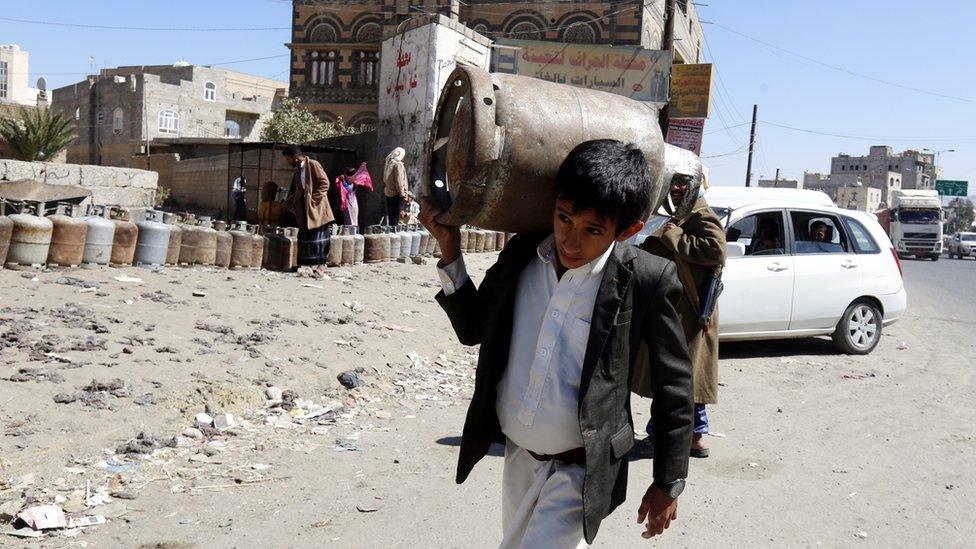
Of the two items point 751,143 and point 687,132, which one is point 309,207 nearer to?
point 687,132

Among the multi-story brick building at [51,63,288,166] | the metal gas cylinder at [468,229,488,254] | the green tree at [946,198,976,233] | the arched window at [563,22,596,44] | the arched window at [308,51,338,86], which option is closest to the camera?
the metal gas cylinder at [468,229,488,254]

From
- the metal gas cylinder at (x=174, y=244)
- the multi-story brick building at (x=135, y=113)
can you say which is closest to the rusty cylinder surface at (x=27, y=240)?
the metal gas cylinder at (x=174, y=244)

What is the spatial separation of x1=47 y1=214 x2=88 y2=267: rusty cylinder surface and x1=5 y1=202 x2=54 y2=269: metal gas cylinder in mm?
65

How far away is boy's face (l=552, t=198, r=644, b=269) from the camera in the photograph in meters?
2.11

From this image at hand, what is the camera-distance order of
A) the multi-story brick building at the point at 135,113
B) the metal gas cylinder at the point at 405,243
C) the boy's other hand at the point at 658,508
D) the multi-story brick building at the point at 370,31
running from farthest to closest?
1. the multi-story brick building at the point at 135,113
2. the multi-story brick building at the point at 370,31
3. the metal gas cylinder at the point at 405,243
4. the boy's other hand at the point at 658,508

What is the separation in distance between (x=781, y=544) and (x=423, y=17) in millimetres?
→ 19754

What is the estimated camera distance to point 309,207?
10.3 m

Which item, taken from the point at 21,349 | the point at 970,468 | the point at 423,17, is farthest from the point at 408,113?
the point at 970,468

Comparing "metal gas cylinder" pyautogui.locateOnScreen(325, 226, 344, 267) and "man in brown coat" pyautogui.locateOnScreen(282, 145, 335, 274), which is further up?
"man in brown coat" pyautogui.locateOnScreen(282, 145, 335, 274)

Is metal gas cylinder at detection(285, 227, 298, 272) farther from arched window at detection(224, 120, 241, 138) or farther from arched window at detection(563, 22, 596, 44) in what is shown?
arched window at detection(224, 120, 241, 138)

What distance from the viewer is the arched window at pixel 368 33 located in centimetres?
4331

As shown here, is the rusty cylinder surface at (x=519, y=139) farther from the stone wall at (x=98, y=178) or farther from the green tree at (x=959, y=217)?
the green tree at (x=959, y=217)

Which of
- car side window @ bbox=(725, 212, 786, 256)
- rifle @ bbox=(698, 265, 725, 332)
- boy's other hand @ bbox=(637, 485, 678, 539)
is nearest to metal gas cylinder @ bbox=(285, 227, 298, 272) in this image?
car side window @ bbox=(725, 212, 786, 256)

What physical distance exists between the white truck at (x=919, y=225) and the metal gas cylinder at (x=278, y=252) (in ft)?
113
